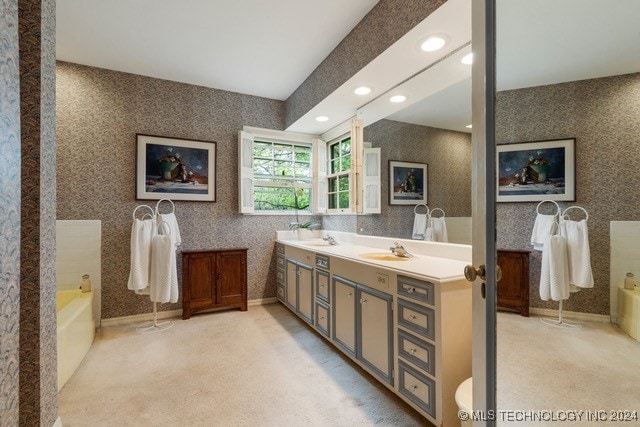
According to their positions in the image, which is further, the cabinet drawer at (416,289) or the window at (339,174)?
the window at (339,174)

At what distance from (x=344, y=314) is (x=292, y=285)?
124cm

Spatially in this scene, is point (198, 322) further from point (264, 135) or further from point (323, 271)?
point (264, 135)

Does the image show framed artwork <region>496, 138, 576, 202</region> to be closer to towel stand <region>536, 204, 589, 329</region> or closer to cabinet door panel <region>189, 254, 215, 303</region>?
towel stand <region>536, 204, 589, 329</region>

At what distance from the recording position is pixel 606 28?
30.4 inches

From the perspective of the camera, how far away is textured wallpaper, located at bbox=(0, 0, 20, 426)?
92 cm

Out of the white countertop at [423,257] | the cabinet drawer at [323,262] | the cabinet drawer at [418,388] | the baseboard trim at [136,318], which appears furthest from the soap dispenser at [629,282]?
the baseboard trim at [136,318]

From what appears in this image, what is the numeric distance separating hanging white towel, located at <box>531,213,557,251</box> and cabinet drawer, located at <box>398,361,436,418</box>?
101 cm

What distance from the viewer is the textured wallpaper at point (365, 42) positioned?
1798 mm

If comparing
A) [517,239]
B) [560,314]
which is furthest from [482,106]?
[560,314]

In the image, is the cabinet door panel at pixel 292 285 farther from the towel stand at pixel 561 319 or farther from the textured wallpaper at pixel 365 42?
the towel stand at pixel 561 319

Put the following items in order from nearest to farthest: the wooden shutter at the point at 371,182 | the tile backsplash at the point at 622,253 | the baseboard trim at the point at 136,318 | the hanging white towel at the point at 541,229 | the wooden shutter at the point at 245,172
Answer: the tile backsplash at the point at 622,253, the hanging white towel at the point at 541,229, the wooden shutter at the point at 371,182, the baseboard trim at the point at 136,318, the wooden shutter at the point at 245,172

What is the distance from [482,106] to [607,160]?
0.40 metres

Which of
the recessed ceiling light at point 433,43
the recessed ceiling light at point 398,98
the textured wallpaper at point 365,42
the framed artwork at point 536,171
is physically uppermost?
A: the textured wallpaper at point 365,42

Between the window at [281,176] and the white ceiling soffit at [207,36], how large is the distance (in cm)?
99
